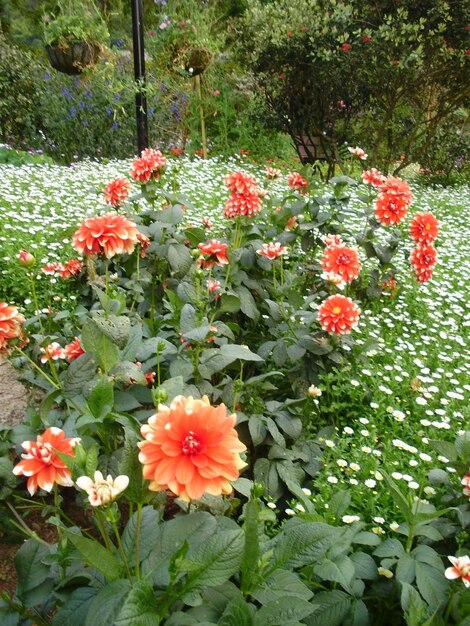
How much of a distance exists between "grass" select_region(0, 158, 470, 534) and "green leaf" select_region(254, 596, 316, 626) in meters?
0.38

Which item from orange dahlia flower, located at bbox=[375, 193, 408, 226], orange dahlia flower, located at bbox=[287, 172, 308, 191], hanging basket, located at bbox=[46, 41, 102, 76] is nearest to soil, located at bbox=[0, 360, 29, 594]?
orange dahlia flower, located at bbox=[287, 172, 308, 191]

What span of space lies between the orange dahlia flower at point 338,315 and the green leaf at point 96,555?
952mm

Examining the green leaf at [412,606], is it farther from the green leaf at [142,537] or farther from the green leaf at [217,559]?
the green leaf at [142,537]

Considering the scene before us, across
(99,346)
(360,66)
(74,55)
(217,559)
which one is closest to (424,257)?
(99,346)

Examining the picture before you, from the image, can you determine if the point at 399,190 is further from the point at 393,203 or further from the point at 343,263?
the point at 343,263

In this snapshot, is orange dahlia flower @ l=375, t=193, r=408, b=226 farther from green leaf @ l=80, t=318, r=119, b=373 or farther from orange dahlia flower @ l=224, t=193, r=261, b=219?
green leaf @ l=80, t=318, r=119, b=373

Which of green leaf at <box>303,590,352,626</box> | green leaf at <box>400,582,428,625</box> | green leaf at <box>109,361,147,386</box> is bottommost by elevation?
green leaf at <box>303,590,352,626</box>

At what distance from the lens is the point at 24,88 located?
6879 mm

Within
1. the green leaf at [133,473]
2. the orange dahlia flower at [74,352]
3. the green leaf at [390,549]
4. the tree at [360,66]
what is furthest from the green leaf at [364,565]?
the tree at [360,66]

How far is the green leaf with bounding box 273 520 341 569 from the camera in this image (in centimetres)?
95

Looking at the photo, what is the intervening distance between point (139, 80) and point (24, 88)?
375 centimetres

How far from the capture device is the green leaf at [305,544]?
37.4 inches

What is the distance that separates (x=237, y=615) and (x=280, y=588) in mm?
124

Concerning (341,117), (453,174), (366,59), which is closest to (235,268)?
(366,59)
